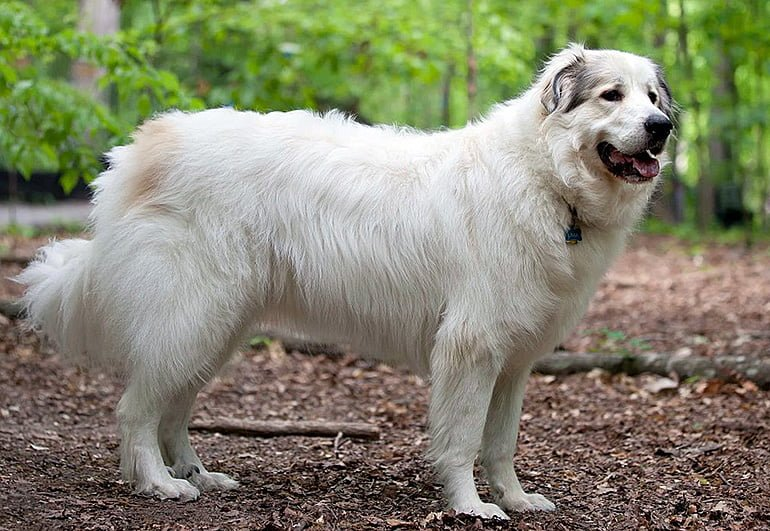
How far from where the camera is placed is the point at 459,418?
3350 millimetres

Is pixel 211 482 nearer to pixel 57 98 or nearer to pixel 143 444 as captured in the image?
pixel 143 444

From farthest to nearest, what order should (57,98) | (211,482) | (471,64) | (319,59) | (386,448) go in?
1. (471,64)
2. (319,59)
3. (57,98)
4. (386,448)
5. (211,482)

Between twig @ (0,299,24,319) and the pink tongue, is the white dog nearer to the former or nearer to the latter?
the pink tongue

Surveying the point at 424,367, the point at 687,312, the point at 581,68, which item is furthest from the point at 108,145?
the point at 687,312

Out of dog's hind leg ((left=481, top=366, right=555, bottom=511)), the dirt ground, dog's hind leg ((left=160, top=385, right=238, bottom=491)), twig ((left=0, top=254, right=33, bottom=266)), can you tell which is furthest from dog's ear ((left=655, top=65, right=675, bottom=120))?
twig ((left=0, top=254, right=33, bottom=266))

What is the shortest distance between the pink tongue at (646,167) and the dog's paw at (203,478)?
79.7 inches

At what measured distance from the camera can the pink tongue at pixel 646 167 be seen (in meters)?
3.28

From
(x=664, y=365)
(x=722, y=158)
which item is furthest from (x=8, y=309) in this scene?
(x=722, y=158)

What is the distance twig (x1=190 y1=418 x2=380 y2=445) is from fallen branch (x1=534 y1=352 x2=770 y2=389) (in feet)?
4.08

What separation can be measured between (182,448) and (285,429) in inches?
32.9

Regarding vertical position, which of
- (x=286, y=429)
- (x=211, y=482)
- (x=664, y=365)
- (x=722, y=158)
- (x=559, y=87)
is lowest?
(x=722, y=158)

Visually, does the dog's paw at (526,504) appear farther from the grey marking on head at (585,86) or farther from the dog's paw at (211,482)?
the grey marking on head at (585,86)

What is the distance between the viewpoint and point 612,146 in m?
3.30

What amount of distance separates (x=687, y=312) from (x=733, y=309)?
398 mm
